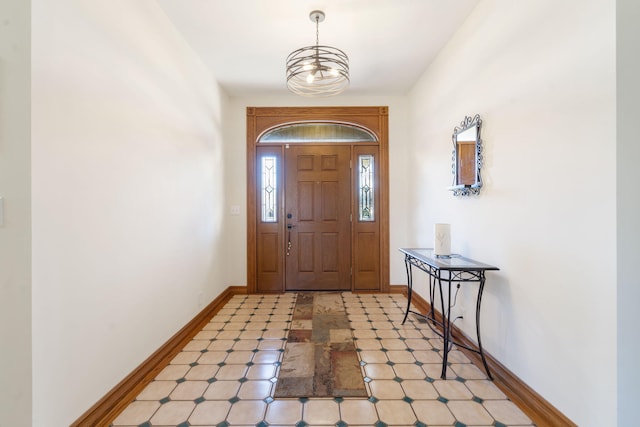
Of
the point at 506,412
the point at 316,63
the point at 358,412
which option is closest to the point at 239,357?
the point at 358,412

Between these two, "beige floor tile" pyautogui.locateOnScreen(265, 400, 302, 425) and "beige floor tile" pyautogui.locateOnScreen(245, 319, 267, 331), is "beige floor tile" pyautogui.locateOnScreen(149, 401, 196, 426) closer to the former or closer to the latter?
"beige floor tile" pyautogui.locateOnScreen(265, 400, 302, 425)

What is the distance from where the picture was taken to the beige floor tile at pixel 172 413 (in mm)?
1654

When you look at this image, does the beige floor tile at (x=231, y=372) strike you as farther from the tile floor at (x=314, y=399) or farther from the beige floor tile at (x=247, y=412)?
the beige floor tile at (x=247, y=412)

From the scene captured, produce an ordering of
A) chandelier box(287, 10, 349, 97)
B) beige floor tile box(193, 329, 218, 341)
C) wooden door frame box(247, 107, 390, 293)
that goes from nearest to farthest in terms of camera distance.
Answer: chandelier box(287, 10, 349, 97)
beige floor tile box(193, 329, 218, 341)
wooden door frame box(247, 107, 390, 293)

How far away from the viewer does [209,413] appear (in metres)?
1.72

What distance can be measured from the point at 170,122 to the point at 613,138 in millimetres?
2951

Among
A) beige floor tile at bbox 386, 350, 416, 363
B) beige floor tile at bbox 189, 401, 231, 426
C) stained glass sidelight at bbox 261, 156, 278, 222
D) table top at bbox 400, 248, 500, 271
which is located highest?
stained glass sidelight at bbox 261, 156, 278, 222

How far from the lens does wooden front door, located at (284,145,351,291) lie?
4.18 metres

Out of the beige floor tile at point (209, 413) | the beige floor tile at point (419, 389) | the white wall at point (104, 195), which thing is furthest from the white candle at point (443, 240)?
the white wall at point (104, 195)

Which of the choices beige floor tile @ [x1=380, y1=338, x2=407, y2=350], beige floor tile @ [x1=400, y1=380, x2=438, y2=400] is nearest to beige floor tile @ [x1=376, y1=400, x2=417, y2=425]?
beige floor tile @ [x1=400, y1=380, x2=438, y2=400]

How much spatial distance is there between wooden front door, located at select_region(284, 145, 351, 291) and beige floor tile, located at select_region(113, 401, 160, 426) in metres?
2.49

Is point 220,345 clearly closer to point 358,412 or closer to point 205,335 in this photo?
point 205,335

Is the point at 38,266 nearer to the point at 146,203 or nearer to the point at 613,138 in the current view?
the point at 146,203

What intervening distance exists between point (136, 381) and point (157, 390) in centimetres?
18
